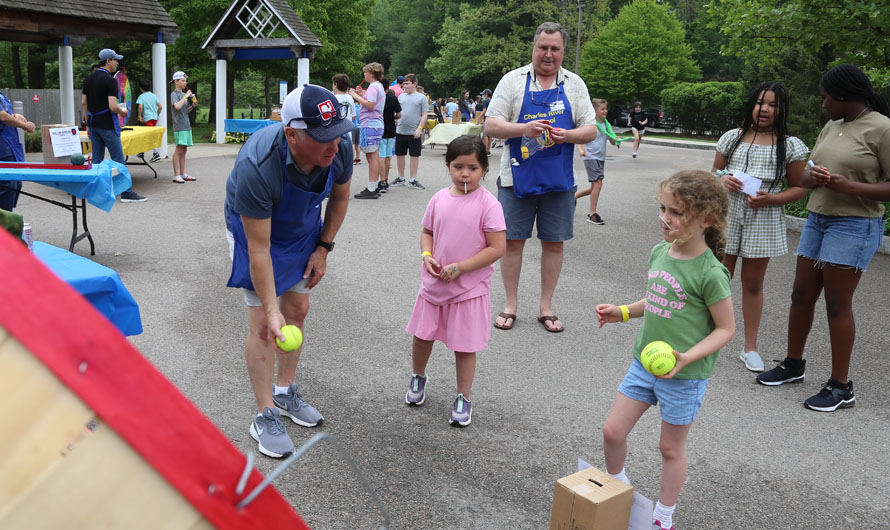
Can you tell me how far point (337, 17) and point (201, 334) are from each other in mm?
33523

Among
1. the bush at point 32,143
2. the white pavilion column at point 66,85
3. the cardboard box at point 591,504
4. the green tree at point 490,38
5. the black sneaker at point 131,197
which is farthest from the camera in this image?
the green tree at point 490,38

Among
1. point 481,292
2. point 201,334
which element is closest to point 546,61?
point 481,292

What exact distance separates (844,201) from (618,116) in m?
42.6

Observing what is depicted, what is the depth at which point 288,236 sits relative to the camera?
3641 mm

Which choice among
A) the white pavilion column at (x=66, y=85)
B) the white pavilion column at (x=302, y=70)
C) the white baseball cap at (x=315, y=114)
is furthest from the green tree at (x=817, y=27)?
the white pavilion column at (x=302, y=70)

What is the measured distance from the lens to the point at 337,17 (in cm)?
3634

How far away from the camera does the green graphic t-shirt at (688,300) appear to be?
2875 mm

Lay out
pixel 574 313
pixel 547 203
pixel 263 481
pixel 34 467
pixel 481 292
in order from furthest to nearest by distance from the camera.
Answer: pixel 574 313 < pixel 547 203 < pixel 481 292 < pixel 263 481 < pixel 34 467

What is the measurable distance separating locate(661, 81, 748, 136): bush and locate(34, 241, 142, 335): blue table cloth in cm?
3498

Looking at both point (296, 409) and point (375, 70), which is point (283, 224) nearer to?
point (296, 409)

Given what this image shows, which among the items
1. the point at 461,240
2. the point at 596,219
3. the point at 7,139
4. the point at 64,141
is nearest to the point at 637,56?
the point at 596,219

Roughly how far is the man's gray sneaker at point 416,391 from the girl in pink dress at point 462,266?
0.26 m

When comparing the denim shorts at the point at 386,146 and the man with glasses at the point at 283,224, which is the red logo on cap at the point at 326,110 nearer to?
the man with glasses at the point at 283,224

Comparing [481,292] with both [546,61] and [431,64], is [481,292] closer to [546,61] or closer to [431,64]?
[546,61]
